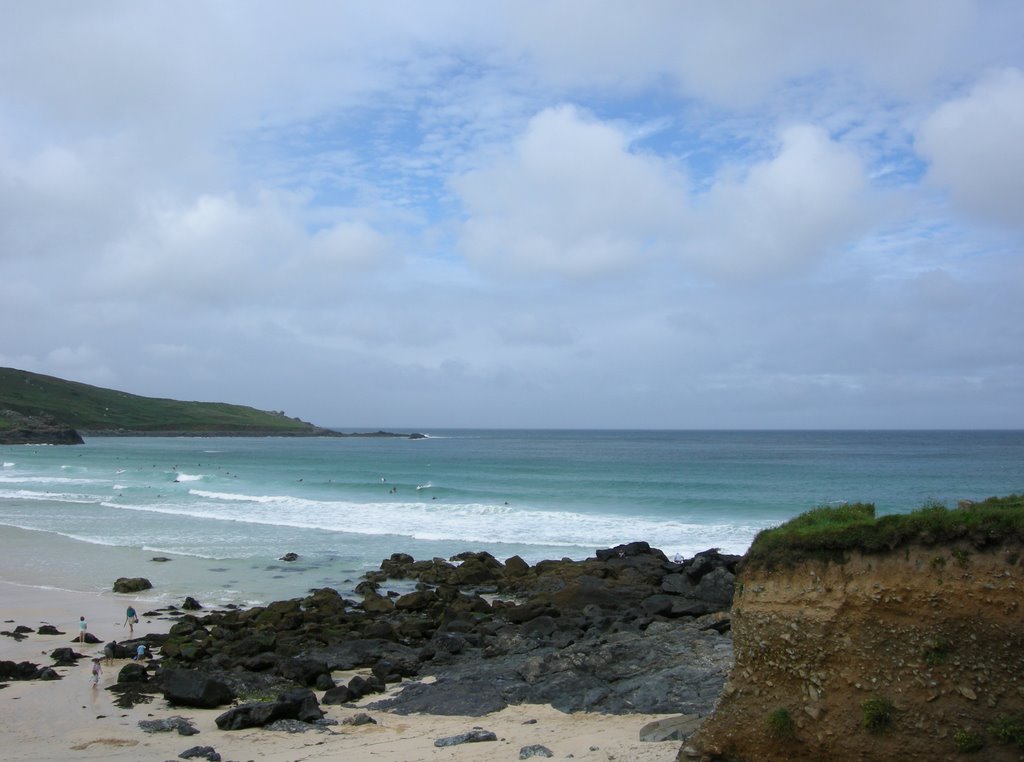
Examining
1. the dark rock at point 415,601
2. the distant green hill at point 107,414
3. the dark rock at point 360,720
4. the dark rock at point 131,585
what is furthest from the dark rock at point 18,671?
the distant green hill at point 107,414

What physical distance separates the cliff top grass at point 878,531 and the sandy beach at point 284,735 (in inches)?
122

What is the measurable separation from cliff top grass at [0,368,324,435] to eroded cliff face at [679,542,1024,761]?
147 metres

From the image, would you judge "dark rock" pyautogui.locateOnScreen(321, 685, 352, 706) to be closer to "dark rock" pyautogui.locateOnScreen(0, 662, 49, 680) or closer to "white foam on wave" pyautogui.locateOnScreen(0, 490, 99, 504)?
"dark rock" pyautogui.locateOnScreen(0, 662, 49, 680)

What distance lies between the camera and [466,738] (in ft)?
39.4

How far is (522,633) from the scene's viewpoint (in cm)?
1825

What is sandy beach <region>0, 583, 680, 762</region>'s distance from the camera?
11.4 metres

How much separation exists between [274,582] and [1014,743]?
875 inches

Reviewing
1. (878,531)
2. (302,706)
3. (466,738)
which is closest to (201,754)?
(302,706)

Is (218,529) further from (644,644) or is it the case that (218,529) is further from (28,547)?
(644,644)

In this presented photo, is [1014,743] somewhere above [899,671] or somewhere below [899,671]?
below

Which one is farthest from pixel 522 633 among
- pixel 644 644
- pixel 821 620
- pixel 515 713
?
pixel 821 620

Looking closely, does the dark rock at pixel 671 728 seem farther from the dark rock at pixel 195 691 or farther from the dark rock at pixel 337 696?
the dark rock at pixel 195 691

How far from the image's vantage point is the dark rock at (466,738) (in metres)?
11.9

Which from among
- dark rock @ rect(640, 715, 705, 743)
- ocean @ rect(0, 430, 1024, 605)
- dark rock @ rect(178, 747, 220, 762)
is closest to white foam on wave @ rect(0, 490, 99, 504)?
ocean @ rect(0, 430, 1024, 605)
